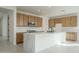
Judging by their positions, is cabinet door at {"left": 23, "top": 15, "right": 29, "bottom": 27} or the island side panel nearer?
cabinet door at {"left": 23, "top": 15, "right": 29, "bottom": 27}

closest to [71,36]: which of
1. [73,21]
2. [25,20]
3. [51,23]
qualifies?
[73,21]

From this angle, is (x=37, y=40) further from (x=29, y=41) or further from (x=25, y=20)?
(x=25, y=20)

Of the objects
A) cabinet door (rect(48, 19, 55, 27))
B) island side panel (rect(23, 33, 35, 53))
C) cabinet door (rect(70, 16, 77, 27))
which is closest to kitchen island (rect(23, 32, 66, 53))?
island side panel (rect(23, 33, 35, 53))

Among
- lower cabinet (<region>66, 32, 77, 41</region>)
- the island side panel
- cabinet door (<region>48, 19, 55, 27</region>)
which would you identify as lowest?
the island side panel

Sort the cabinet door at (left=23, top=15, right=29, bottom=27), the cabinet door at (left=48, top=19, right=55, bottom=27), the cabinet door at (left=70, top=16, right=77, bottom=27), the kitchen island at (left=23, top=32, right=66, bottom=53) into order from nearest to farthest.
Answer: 1. the cabinet door at (left=70, top=16, right=77, bottom=27)
2. the cabinet door at (left=48, top=19, right=55, bottom=27)
3. the cabinet door at (left=23, top=15, right=29, bottom=27)
4. the kitchen island at (left=23, top=32, right=66, bottom=53)

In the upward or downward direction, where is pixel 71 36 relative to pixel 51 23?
downward

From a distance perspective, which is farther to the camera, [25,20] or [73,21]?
[25,20]

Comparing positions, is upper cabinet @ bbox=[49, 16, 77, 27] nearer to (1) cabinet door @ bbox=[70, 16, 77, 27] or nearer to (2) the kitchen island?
(1) cabinet door @ bbox=[70, 16, 77, 27]

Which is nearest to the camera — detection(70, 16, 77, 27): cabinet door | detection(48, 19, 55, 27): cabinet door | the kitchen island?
detection(70, 16, 77, 27): cabinet door

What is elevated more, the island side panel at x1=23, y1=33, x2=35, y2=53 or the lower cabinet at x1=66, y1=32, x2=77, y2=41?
the lower cabinet at x1=66, y1=32, x2=77, y2=41
